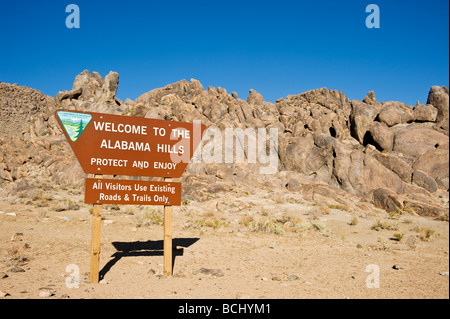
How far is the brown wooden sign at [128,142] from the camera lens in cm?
731

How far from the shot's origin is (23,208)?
17.5 meters

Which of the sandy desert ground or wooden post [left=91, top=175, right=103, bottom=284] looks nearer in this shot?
the sandy desert ground

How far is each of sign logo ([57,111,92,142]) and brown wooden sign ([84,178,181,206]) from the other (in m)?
1.11

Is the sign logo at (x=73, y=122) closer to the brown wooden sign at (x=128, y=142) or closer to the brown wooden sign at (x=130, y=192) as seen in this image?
the brown wooden sign at (x=128, y=142)

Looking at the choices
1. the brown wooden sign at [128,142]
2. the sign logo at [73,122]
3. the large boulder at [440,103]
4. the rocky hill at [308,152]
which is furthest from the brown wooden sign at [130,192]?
the large boulder at [440,103]

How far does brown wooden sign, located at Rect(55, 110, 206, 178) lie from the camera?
7.31 meters

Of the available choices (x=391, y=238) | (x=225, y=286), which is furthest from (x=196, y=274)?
(x=391, y=238)

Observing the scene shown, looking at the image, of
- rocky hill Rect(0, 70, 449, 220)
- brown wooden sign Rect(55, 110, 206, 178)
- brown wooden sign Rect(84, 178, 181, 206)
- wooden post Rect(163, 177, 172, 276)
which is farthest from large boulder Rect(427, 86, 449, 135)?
wooden post Rect(163, 177, 172, 276)

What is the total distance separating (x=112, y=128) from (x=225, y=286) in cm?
455

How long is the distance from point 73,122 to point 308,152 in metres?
36.1

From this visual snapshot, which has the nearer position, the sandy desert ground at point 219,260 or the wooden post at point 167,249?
the sandy desert ground at point 219,260

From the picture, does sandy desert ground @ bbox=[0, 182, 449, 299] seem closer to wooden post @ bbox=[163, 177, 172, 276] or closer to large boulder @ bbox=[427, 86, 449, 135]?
wooden post @ bbox=[163, 177, 172, 276]

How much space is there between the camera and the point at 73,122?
7281 mm
